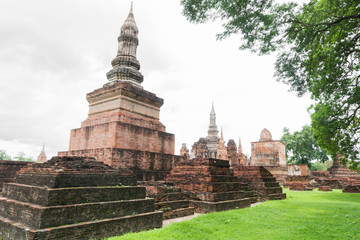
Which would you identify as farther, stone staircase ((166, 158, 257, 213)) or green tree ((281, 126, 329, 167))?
green tree ((281, 126, 329, 167))

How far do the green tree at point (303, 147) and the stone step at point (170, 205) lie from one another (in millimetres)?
33764

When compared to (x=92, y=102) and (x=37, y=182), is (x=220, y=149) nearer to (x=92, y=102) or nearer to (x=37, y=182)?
(x=92, y=102)

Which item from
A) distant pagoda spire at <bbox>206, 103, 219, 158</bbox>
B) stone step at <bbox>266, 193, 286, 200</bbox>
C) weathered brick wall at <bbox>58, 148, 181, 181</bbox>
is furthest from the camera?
distant pagoda spire at <bbox>206, 103, 219, 158</bbox>

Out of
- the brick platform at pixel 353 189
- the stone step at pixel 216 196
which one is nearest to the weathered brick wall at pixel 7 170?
the stone step at pixel 216 196

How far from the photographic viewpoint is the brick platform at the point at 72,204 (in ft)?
11.4

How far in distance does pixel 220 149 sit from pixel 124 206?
3277cm

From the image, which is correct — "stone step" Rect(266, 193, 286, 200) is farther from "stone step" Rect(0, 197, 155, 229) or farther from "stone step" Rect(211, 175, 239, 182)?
"stone step" Rect(0, 197, 155, 229)

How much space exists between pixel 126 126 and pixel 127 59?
11.5ft

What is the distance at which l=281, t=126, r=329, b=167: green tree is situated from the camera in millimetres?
35156

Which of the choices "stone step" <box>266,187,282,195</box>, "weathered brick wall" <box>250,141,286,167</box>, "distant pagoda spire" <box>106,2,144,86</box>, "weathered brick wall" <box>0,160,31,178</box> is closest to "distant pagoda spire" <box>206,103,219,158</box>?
"weathered brick wall" <box>250,141,286,167</box>

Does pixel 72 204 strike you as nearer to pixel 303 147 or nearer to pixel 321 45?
pixel 321 45

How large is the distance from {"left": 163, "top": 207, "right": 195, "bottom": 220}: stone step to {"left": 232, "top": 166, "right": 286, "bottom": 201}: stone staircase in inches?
A: 209

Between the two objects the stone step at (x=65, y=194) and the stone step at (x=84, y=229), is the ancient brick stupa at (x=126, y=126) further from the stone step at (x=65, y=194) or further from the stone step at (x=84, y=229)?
the stone step at (x=84, y=229)

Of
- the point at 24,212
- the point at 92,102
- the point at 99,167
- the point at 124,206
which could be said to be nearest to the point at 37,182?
the point at 24,212
